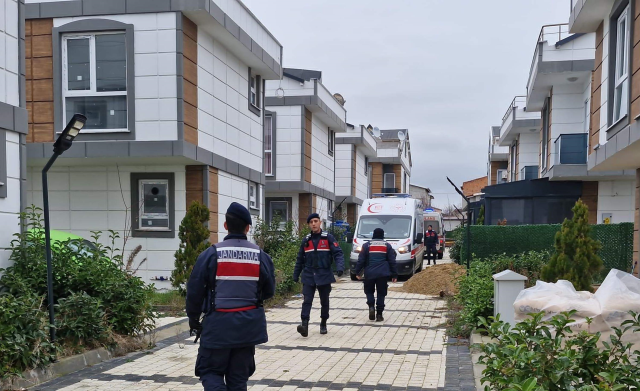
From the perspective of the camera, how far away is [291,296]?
15.3 m

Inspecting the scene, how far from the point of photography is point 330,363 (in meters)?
7.82

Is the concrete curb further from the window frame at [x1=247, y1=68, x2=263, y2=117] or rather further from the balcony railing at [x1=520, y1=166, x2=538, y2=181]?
the balcony railing at [x1=520, y1=166, x2=538, y2=181]

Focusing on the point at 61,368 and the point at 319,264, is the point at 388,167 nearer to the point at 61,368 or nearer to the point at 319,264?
the point at 319,264

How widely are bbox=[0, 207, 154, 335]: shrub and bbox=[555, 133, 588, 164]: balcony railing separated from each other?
46.4 feet

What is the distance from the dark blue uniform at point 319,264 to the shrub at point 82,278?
8.37 ft

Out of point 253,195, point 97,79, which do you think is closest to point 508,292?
point 97,79

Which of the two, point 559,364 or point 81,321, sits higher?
point 559,364

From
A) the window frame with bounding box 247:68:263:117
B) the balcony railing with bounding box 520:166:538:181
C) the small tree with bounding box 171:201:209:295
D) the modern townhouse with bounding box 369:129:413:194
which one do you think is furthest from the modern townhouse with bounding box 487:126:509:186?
the small tree with bounding box 171:201:209:295

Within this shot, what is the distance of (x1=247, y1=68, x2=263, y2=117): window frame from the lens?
17672 millimetres

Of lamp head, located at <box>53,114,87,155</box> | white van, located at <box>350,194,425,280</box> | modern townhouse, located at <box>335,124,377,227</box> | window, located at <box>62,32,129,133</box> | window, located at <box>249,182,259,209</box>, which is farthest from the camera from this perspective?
modern townhouse, located at <box>335,124,377,227</box>

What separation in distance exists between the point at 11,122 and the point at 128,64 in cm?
577

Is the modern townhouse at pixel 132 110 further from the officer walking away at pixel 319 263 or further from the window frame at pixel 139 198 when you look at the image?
the officer walking away at pixel 319 263

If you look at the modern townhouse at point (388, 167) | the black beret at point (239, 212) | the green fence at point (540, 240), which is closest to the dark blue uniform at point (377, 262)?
the green fence at point (540, 240)

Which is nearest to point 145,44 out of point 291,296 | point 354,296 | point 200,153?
point 200,153
